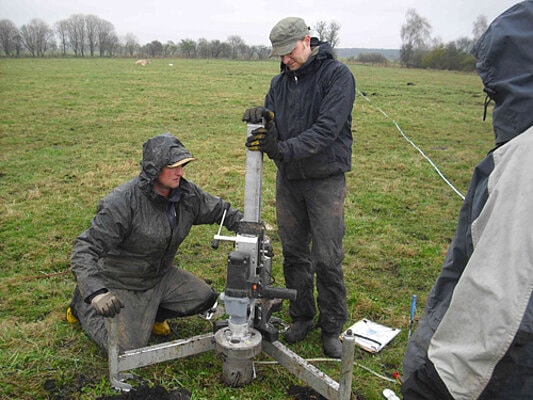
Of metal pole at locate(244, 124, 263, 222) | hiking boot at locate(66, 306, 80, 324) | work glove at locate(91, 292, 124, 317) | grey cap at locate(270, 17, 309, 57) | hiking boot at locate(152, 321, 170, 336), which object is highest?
grey cap at locate(270, 17, 309, 57)

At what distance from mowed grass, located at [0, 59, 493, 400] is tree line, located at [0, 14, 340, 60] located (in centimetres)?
4808

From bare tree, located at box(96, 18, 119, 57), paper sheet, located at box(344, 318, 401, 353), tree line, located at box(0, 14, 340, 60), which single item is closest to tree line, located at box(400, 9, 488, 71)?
tree line, located at box(0, 14, 340, 60)

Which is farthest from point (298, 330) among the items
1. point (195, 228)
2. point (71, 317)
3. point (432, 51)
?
point (432, 51)

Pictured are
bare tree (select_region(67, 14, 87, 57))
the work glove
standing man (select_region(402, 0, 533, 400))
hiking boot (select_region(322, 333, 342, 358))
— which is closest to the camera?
standing man (select_region(402, 0, 533, 400))

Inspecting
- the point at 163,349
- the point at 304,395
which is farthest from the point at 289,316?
the point at 163,349

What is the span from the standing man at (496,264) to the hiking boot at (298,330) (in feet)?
8.09

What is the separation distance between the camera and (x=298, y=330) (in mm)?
4316

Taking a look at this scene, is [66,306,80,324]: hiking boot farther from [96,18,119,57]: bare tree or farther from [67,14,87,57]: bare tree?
[67,14,87,57]: bare tree

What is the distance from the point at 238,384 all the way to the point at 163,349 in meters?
0.60

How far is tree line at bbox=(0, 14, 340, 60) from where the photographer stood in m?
65.9

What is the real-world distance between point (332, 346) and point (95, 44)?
344 ft

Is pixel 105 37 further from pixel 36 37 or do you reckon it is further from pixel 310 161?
pixel 310 161

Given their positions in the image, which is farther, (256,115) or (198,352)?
(198,352)

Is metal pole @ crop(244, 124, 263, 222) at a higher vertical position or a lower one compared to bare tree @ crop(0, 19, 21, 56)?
lower
